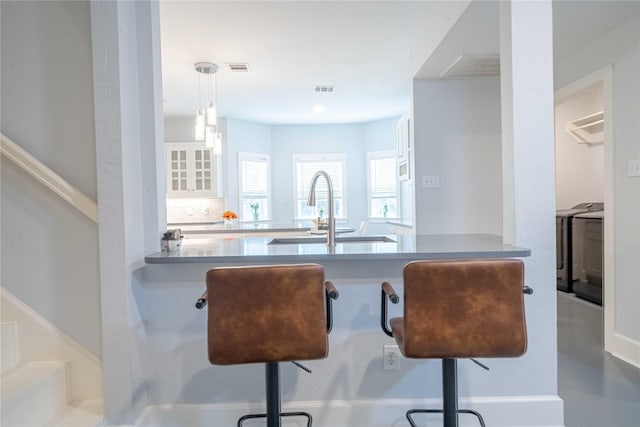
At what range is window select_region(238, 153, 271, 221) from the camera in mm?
6652

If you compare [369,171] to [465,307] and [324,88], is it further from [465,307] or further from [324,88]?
[465,307]

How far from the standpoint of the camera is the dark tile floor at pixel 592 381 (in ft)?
6.34

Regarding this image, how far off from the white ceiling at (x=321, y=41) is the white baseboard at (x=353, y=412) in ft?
7.60

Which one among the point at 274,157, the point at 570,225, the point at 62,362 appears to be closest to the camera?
the point at 62,362

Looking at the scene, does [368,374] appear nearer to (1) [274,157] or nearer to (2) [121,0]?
(2) [121,0]

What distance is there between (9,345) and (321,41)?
10.6 ft

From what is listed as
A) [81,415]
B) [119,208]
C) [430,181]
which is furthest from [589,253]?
[81,415]

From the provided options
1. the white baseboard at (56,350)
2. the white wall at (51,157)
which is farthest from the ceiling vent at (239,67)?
the white baseboard at (56,350)

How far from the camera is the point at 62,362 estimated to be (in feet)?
5.78

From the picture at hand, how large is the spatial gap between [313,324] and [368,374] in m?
0.69

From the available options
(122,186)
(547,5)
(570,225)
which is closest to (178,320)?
(122,186)

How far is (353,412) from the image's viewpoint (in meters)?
1.81

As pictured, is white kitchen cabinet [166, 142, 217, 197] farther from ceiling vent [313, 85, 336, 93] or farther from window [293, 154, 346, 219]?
ceiling vent [313, 85, 336, 93]

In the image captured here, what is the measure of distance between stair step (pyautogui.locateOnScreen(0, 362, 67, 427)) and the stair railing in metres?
0.73
